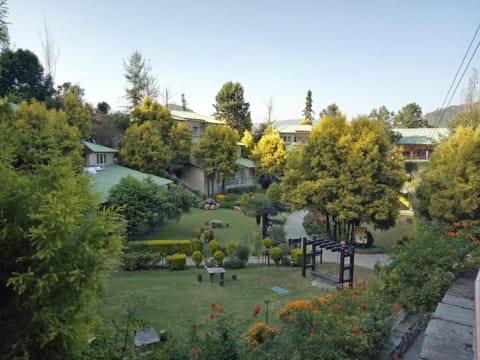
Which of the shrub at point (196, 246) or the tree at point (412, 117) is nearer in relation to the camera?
the shrub at point (196, 246)

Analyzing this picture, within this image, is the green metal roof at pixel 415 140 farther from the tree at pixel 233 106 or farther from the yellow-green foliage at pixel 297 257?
the yellow-green foliage at pixel 297 257

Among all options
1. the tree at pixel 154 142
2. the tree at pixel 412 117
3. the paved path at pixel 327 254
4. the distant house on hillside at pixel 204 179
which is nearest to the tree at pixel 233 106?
the distant house on hillside at pixel 204 179

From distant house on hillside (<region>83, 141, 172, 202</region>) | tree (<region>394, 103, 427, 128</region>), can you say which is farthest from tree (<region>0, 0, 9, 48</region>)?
tree (<region>394, 103, 427, 128</region>)

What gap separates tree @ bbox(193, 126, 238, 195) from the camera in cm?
3291

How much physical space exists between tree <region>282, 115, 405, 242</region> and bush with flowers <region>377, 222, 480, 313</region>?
875 cm

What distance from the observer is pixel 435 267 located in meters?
5.93

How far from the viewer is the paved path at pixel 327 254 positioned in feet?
51.4

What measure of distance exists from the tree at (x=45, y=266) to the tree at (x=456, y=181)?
17150mm

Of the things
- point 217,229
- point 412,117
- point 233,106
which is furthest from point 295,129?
point 217,229

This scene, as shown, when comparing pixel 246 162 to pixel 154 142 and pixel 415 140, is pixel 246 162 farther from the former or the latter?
pixel 415 140

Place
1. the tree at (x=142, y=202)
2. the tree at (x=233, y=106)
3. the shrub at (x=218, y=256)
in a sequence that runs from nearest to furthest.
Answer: the shrub at (x=218, y=256) → the tree at (x=142, y=202) → the tree at (x=233, y=106)

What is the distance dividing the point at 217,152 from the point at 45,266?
1207 inches

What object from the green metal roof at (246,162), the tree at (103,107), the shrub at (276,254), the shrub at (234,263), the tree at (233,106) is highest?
the tree at (233,106)

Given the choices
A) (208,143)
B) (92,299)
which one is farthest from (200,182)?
(92,299)
